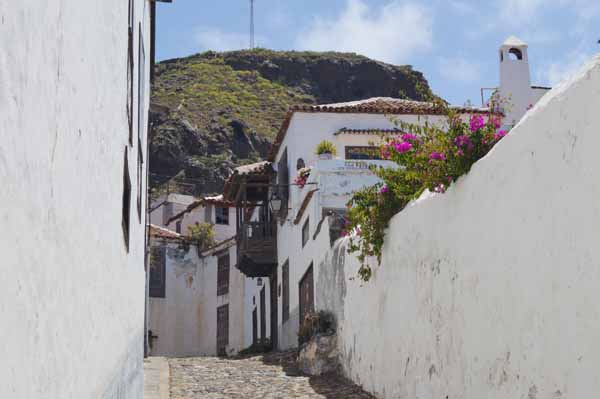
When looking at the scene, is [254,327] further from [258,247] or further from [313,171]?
[313,171]

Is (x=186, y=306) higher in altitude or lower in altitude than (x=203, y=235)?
lower

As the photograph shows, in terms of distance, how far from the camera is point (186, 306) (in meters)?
37.8

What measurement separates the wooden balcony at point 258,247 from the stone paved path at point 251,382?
7.81 m

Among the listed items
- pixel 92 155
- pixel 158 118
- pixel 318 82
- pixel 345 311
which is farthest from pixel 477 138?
pixel 318 82

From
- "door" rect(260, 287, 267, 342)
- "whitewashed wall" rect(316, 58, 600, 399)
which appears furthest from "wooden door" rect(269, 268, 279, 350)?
"whitewashed wall" rect(316, 58, 600, 399)

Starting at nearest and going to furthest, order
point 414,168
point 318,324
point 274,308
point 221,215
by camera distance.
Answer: point 414,168
point 318,324
point 274,308
point 221,215

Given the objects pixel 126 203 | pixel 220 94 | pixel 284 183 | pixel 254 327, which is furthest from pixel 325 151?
pixel 220 94

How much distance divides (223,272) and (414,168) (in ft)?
88.3

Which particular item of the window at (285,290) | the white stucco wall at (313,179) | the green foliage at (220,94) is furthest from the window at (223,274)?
the green foliage at (220,94)

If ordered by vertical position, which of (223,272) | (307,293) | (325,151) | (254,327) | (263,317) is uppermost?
(325,151)

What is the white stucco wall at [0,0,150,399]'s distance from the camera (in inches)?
113

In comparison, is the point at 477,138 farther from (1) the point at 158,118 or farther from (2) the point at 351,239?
(1) the point at 158,118

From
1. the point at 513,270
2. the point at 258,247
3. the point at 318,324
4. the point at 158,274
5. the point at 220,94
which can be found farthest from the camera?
the point at 220,94

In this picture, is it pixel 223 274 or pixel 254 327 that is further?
pixel 223 274
